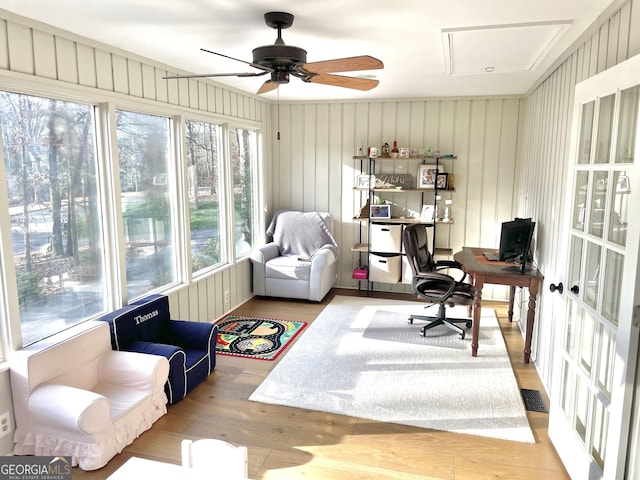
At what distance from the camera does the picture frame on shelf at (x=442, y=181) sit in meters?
5.60

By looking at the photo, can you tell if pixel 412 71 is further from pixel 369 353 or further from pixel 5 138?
pixel 5 138

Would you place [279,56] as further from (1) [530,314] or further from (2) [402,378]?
(1) [530,314]

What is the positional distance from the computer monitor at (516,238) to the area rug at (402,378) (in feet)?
2.80

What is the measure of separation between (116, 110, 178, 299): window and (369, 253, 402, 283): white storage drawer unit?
2.54 meters

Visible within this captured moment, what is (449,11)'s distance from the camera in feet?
8.27

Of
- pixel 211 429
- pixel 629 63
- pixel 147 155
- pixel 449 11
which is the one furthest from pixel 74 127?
pixel 629 63

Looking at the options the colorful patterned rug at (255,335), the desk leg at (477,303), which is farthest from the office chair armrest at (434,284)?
the colorful patterned rug at (255,335)

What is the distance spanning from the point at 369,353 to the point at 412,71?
2.52m

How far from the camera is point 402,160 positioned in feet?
19.1

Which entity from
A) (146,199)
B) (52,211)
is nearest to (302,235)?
(146,199)

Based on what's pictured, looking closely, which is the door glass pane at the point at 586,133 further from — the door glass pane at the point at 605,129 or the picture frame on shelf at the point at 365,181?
the picture frame on shelf at the point at 365,181

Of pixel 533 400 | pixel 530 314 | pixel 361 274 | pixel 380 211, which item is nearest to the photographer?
pixel 533 400

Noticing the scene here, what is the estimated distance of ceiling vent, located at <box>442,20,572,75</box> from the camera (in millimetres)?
2805

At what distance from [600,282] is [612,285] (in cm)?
11
